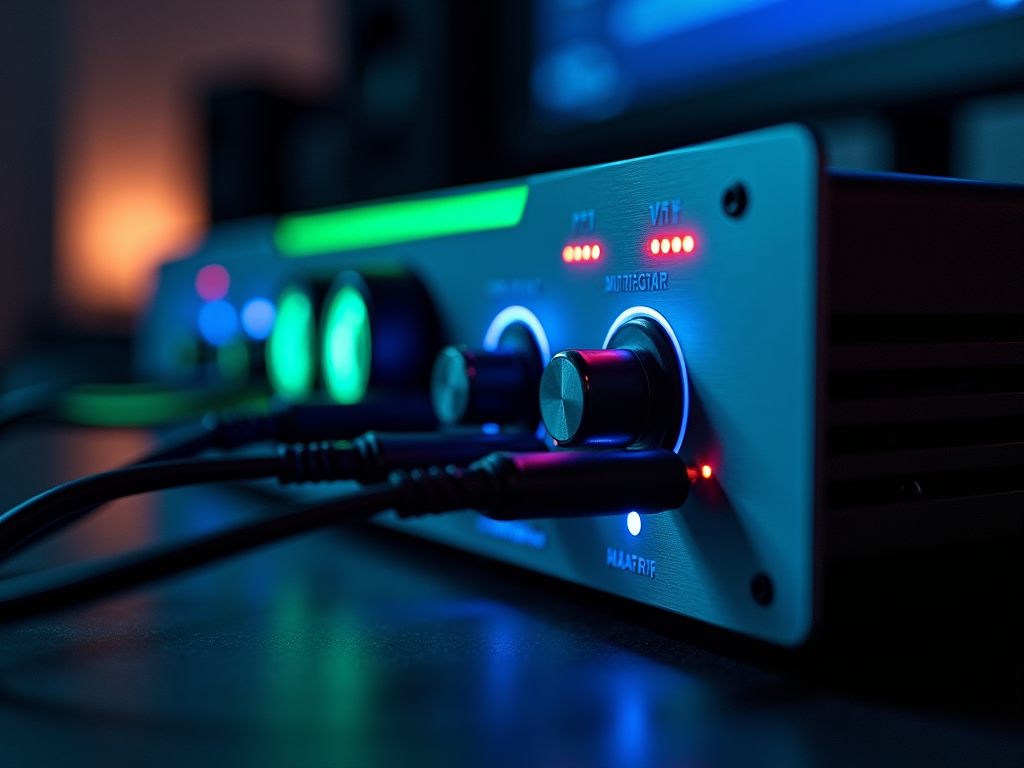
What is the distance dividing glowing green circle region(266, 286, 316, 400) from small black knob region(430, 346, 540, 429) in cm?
22

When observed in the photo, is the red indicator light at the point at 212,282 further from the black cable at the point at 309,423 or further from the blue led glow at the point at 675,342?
the blue led glow at the point at 675,342

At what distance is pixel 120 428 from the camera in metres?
0.97

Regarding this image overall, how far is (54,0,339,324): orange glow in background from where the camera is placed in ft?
9.50

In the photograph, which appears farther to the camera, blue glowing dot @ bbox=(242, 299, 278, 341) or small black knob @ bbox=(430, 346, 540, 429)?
blue glowing dot @ bbox=(242, 299, 278, 341)

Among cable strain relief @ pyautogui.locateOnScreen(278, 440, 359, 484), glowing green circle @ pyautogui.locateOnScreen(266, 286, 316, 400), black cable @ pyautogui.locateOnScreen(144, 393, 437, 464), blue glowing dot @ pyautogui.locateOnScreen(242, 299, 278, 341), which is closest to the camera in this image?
cable strain relief @ pyautogui.locateOnScreen(278, 440, 359, 484)

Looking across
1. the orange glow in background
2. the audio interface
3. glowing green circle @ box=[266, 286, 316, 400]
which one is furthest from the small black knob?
the orange glow in background

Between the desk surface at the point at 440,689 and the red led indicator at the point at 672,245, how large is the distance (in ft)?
0.44

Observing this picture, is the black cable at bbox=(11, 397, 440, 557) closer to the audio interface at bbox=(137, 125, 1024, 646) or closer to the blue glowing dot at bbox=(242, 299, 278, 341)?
the audio interface at bbox=(137, 125, 1024, 646)

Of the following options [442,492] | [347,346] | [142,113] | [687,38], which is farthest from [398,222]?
[142,113]

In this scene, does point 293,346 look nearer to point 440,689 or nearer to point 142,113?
point 440,689

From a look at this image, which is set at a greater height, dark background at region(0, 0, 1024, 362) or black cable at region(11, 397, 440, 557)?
dark background at region(0, 0, 1024, 362)

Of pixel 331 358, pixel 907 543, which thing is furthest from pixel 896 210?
pixel 331 358

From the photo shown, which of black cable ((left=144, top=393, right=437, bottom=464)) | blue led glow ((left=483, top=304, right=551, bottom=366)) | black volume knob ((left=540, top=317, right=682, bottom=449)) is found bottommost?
black cable ((left=144, top=393, right=437, bottom=464))

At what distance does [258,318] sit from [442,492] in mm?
535
